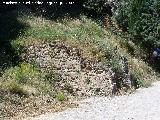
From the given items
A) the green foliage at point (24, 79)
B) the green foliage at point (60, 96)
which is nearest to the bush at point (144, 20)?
the green foliage at point (24, 79)

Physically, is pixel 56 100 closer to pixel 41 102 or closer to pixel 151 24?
pixel 41 102

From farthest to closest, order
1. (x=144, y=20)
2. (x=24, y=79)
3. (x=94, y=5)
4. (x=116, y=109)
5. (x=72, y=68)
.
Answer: (x=94, y=5) < (x=144, y=20) < (x=72, y=68) < (x=24, y=79) < (x=116, y=109)

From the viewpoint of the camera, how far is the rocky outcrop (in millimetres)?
21922

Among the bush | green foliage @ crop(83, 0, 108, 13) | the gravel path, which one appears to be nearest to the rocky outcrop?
the gravel path

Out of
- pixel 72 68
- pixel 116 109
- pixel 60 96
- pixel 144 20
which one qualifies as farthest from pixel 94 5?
pixel 116 109

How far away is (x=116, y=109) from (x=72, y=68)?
4465 mm

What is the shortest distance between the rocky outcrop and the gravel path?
3.47ft

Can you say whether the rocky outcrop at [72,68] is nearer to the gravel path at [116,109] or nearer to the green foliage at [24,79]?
the green foliage at [24,79]

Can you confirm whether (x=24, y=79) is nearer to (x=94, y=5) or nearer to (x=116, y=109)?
(x=116, y=109)

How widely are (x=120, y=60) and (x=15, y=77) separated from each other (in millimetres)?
6880

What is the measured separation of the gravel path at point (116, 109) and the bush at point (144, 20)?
783 centimetres

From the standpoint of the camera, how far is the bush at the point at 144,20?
1174 inches

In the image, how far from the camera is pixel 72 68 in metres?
22.8

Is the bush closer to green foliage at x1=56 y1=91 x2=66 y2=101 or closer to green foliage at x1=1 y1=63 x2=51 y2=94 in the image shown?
green foliage at x1=1 y1=63 x2=51 y2=94
